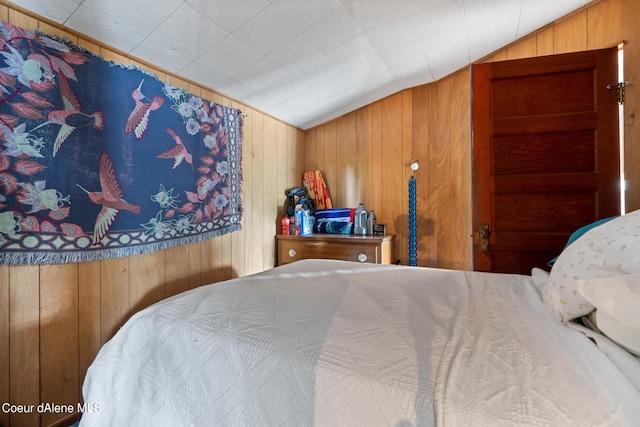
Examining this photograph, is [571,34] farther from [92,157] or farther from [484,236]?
[92,157]

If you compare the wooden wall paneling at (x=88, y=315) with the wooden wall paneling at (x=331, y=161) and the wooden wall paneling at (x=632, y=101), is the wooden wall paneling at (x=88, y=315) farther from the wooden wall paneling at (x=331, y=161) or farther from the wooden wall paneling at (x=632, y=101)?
the wooden wall paneling at (x=632, y=101)

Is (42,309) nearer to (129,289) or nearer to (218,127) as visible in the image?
(129,289)

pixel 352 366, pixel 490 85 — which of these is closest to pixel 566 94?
pixel 490 85

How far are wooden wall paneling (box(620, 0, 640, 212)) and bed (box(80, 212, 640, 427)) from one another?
3.34 feet

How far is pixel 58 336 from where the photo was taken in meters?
1.20

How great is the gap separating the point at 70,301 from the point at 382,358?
57.1 inches

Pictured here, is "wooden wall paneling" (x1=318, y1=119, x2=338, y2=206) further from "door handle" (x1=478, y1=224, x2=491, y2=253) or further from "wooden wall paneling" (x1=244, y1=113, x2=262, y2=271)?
"door handle" (x1=478, y1=224, x2=491, y2=253)

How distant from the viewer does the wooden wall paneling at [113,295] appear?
1341 millimetres

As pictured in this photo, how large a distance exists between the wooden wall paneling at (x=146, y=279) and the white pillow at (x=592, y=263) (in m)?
1.81

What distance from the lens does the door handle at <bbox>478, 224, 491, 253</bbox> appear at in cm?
163

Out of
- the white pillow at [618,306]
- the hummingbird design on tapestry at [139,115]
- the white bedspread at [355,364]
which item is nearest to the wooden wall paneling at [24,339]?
the white bedspread at [355,364]

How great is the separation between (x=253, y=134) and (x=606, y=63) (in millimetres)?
2275

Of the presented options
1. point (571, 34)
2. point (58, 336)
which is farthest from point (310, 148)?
point (58, 336)

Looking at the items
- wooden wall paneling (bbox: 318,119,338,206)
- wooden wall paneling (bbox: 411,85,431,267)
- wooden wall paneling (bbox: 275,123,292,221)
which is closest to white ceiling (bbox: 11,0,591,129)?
wooden wall paneling (bbox: 411,85,431,267)
